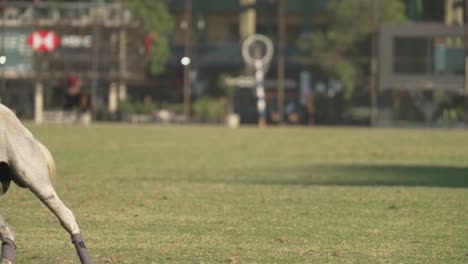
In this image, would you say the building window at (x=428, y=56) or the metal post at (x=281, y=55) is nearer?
the building window at (x=428, y=56)

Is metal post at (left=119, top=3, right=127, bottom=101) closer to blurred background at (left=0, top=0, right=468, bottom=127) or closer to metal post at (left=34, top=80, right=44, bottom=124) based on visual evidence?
blurred background at (left=0, top=0, right=468, bottom=127)

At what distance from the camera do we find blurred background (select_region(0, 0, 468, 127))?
104 m

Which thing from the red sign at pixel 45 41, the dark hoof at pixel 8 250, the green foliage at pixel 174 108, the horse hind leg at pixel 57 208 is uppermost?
the horse hind leg at pixel 57 208

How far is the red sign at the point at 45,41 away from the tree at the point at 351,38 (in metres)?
21.4

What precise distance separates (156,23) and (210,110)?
15088 mm

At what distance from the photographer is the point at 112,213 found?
21.4 metres

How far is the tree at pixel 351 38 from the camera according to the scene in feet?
364

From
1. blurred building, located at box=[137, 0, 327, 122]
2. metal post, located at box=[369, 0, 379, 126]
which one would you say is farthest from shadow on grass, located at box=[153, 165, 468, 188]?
blurred building, located at box=[137, 0, 327, 122]

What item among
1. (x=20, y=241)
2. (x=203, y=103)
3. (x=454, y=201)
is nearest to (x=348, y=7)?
(x=203, y=103)

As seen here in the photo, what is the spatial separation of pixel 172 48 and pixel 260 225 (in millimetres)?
104028

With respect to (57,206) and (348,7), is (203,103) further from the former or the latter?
(57,206)

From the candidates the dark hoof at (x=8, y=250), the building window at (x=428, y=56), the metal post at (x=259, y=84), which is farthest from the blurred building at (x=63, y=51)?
the dark hoof at (x=8, y=250)

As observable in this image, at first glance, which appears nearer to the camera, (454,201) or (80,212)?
(80,212)

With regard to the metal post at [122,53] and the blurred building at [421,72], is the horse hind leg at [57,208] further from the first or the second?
the metal post at [122,53]
